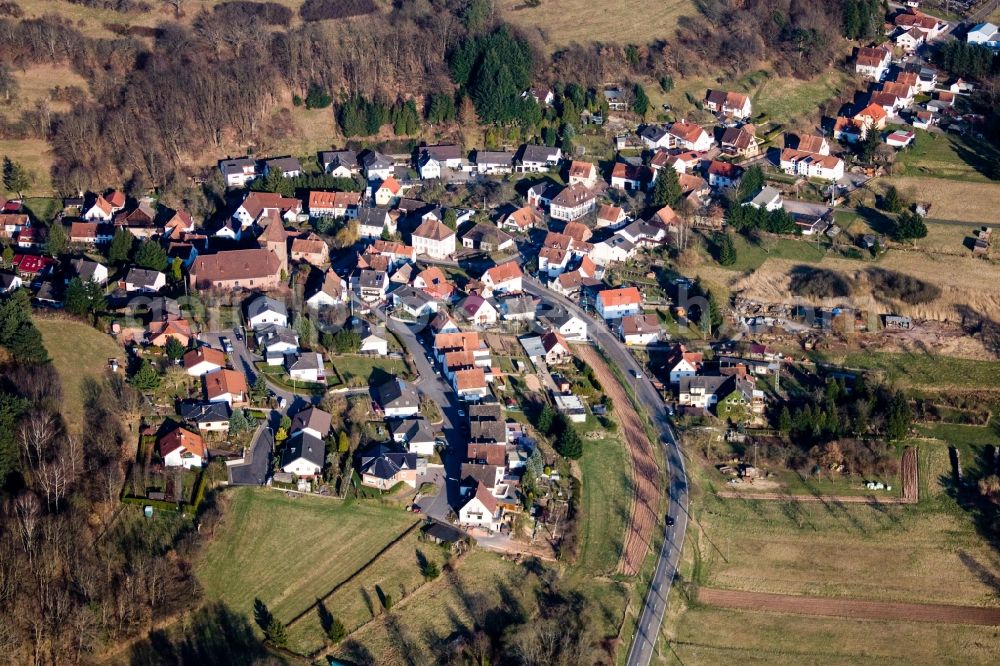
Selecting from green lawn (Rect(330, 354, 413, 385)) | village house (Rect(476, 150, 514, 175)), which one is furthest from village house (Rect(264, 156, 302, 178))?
green lawn (Rect(330, 354, 413, 385))

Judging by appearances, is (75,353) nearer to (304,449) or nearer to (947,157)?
(304,449)

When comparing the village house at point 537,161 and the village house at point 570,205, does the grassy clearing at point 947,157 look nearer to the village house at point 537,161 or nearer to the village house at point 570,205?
the village house at point 570,205

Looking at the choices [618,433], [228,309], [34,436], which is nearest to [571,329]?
[618,433]

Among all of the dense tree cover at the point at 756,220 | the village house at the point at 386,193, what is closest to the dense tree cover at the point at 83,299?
the village house at the point at 386,193

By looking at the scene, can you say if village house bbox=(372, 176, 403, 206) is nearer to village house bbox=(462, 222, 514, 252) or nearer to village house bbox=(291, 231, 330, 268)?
village house bbox=(462, 222, 514, 252)

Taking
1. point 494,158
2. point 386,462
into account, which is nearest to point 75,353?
point 386,462
